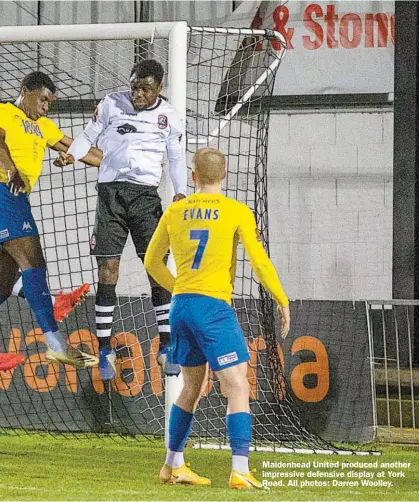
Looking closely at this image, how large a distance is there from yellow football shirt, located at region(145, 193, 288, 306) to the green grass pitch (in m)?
0.95

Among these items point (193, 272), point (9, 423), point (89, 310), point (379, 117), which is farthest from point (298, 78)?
point (193, 272)

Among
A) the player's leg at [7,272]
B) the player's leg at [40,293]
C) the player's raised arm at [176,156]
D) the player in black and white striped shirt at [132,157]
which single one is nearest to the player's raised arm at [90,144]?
the player in black and white striped shirt at [132,157]

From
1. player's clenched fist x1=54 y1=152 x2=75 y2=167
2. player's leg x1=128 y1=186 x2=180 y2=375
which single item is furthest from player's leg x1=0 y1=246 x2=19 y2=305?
player's leg x1=128 y1=186 x2=180 y2=375

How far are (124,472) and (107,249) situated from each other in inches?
51.8

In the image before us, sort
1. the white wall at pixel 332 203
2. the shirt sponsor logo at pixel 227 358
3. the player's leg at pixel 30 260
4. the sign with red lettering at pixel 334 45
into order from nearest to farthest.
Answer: the shirt sponsor logo at pixel 227 358 → the player's leg at pixel 30 260 → the white wall at pixel 332 203 → the sign with red lettering at pixel 334 45

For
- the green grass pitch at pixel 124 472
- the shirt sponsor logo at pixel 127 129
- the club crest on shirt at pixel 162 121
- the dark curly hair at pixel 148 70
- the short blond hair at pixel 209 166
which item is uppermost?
the dark curly hair at pixel 148 70

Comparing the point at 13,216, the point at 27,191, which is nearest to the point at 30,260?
the point at 13,216

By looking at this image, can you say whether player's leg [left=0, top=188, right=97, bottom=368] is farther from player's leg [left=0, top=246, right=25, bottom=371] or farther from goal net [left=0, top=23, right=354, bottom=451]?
goal net [left=0, top=23, right=354, bottom=451]

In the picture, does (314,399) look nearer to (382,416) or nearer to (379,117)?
(382,416)

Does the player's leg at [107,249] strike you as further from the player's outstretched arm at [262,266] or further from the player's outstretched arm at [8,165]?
the player's outstretched arm at [262,266]

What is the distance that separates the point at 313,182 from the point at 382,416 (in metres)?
3.30

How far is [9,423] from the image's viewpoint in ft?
24.2

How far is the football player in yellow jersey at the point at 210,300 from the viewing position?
15.1ft

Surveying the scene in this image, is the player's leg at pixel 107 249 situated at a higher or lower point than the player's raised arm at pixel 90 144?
lower
